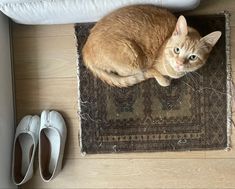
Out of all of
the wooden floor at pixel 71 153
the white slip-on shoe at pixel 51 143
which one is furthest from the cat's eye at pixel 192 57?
the white slip-on shoe at pixel 51 143

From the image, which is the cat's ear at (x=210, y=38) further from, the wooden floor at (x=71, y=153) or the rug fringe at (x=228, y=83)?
the wooden floor at (x=71, y=153)

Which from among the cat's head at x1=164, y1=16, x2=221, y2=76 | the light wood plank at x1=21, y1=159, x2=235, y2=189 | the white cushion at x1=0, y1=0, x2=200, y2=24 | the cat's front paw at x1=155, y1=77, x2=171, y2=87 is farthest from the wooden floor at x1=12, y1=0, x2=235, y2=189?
the cat's head at x1=164, y1=16, x2=221, y2=76

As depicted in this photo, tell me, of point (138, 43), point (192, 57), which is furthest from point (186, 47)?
point (138, 43)

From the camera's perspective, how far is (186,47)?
3.93ft

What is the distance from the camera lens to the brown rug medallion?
1.45 metres

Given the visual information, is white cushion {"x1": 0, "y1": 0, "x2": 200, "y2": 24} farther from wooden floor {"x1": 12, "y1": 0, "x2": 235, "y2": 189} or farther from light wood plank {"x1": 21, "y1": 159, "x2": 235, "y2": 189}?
light wood plank {"x1": 21, "y1": 159, "x2": 235, "y2": 189}

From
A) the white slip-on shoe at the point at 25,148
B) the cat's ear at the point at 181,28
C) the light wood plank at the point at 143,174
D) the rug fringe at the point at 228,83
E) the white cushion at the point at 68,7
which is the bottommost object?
the light wood plank at the point at 143,174

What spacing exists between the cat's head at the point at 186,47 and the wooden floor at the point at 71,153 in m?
0.43

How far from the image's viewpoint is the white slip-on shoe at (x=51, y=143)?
58.6 inches

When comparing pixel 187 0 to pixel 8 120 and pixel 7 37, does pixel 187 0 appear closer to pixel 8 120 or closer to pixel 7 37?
pixel 7 37

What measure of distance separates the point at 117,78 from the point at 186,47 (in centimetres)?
30

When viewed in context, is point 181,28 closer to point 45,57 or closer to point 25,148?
point 45,57

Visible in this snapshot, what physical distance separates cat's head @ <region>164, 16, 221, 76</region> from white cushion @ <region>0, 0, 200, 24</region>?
5.3 inches

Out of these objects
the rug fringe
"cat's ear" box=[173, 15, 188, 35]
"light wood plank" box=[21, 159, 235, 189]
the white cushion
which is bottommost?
"light wood plank" box=[21, 159, 235, 189]
